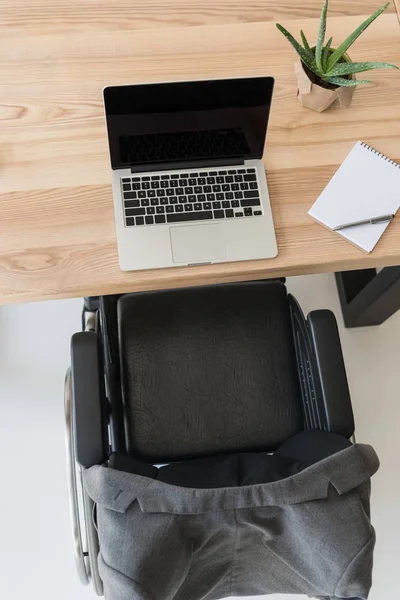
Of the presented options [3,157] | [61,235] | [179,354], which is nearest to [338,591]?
[179,354]

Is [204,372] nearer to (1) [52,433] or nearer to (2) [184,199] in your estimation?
(2) [184,199]

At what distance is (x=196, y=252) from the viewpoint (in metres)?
1.07

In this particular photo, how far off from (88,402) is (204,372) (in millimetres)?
310

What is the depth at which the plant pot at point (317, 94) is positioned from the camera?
112cm

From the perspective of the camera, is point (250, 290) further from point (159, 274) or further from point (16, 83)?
point (16, 83)

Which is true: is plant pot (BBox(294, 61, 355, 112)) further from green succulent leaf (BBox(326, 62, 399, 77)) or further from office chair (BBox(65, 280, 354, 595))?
office chair (BBox(65, 280, 354, 595))

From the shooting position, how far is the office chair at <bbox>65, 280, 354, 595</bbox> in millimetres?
1237

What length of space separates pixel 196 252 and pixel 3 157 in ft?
1.33

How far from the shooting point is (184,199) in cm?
109

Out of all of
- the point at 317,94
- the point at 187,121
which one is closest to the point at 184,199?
the point at 187,121

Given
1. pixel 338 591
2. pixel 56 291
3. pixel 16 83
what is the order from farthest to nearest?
pixel 16 83
pixel 56 291
pixel 338 591

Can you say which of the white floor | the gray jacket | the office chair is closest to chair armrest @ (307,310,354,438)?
the office chair

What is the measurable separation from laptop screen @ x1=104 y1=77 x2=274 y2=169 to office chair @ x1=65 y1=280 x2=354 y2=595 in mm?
320

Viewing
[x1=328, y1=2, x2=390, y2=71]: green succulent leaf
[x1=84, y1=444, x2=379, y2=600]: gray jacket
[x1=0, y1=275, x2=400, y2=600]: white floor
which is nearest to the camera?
[x1=84, y1=444, x2=379, y2=600]: gray jacket
